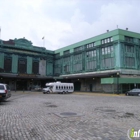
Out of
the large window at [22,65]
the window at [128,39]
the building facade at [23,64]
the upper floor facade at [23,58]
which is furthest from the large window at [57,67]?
the window at [128,39]

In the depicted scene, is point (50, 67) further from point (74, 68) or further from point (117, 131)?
point (117, 131)

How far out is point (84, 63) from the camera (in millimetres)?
61594

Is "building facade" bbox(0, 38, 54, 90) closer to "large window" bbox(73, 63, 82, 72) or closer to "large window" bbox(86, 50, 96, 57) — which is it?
"large window" bbox(73, 63, 82, 72)

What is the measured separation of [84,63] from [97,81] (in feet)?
32.0

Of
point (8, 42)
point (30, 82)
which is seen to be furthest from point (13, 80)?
point (8, 42)

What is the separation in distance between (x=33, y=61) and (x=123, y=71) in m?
35.3

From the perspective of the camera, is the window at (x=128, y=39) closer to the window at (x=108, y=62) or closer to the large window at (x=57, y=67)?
the window at (x=108, y=62)

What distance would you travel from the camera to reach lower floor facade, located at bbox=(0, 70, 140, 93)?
45625mm

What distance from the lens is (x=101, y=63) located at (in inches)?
2156

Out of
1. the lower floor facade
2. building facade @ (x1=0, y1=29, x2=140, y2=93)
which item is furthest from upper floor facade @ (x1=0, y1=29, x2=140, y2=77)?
the lower floor facade

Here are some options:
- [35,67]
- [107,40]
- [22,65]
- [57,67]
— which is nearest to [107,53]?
[107,40]

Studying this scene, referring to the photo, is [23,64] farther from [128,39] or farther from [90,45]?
[128,39]

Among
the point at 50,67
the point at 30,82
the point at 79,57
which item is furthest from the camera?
the point at 50,67

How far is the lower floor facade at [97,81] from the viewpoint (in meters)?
45.6
